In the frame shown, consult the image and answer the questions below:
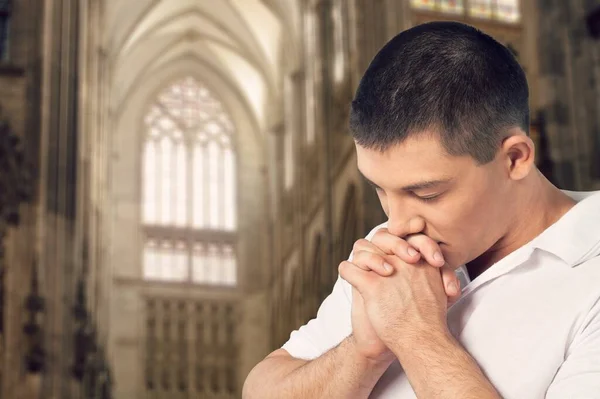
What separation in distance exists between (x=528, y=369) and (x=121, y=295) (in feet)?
106

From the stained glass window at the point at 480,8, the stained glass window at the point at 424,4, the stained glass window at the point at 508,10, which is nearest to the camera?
the stained glass window at the point at 424,4

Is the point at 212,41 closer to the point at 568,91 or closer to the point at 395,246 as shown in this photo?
the point at 568,91

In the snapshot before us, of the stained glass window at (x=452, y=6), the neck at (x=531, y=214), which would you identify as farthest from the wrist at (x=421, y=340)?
the stained glass window at (x=452, y=6)

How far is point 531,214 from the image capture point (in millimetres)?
1934

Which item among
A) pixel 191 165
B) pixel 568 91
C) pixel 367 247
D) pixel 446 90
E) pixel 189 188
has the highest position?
pixel 191 165

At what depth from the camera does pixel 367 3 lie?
20969mm

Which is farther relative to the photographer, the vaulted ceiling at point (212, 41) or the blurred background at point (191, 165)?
the vaulted ceiling at point (212, 41)

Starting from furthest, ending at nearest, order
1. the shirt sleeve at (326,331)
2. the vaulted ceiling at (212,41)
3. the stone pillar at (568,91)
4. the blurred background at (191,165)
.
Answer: the vaulted ceiling at (212,41) < the blurred background at (191,165) < the stone pillar at (568,91) < the shirt sleeve at (326,331)

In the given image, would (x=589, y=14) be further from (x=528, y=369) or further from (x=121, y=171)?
(x=121, y=171)

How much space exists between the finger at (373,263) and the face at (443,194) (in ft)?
0.18

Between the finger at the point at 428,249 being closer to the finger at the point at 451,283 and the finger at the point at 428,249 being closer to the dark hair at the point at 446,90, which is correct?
the finger at the point at 451,283

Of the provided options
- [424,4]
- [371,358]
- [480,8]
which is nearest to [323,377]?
[371,358]

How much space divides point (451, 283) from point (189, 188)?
33.8 meters

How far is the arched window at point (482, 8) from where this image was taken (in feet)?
74.1
